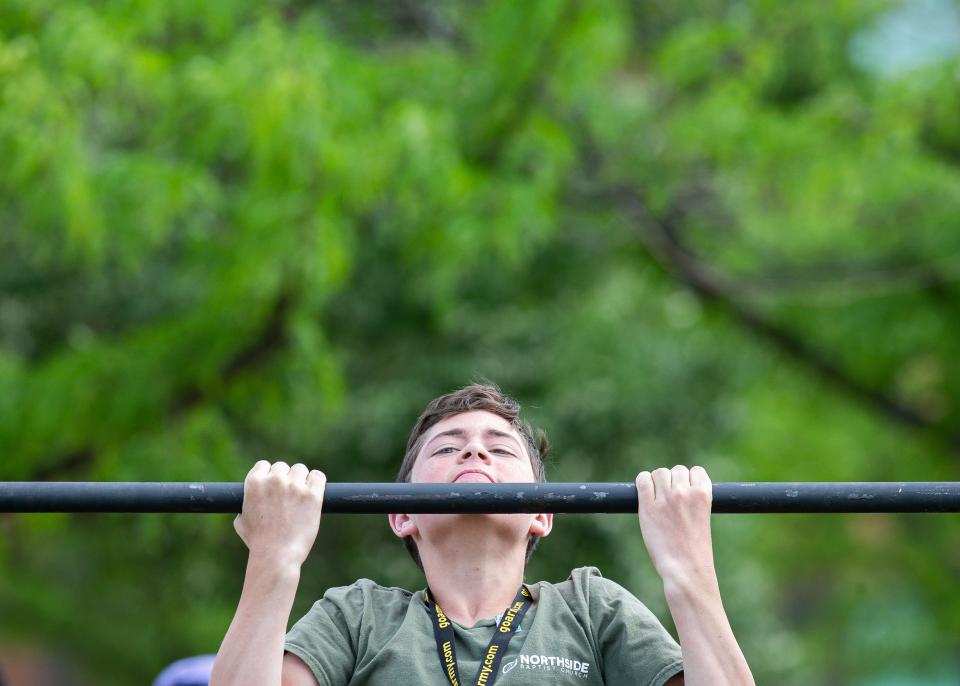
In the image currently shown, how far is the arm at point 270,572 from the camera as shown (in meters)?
2.27

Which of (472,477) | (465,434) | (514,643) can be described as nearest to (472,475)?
(472,477)

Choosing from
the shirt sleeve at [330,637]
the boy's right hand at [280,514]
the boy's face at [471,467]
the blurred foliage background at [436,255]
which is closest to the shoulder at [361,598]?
the shirt sleeve at [330,637]

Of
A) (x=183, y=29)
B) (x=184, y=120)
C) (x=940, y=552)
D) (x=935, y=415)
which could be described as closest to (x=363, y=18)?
(x=183, y=29)

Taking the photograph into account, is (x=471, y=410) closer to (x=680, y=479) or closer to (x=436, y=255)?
(x=680, y=479)

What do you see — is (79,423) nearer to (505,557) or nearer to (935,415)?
(505,557)

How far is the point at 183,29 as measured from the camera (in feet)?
19.8

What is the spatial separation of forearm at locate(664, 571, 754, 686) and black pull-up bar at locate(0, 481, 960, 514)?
164 mm

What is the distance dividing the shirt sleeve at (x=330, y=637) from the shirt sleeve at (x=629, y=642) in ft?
1.58

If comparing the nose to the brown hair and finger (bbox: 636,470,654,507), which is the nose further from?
finger (bbox: 636,470,654,507)

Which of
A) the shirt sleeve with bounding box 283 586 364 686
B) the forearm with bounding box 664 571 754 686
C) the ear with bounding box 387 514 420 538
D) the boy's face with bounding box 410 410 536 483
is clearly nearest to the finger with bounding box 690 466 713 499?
the forearm with bounding box 664 571 754 686

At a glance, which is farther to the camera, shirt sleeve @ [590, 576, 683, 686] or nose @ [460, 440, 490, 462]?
nose @ [460, 440, 490, 462]

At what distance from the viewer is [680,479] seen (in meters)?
2.43

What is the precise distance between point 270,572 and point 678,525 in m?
0.76

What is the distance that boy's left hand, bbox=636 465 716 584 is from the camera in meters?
2.37
